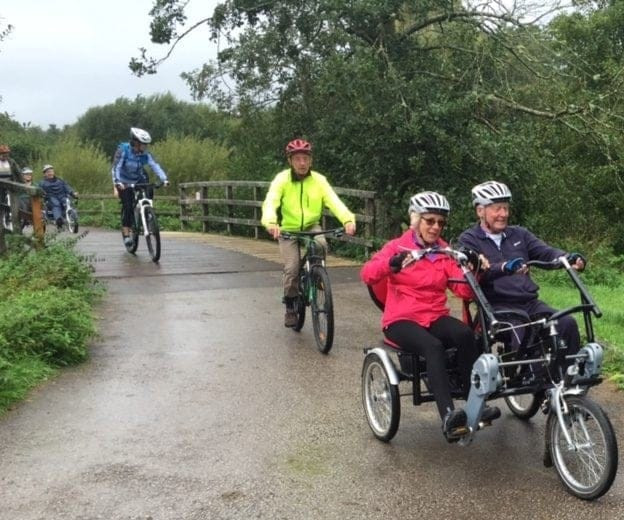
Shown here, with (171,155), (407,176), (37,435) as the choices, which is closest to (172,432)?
(37,435)

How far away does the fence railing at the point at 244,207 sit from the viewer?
1308 centimetres

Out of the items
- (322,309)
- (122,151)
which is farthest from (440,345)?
(122,151)

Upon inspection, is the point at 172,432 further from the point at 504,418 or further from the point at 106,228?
the point at 106,228

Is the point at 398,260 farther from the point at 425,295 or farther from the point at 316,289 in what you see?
the point at 316,289

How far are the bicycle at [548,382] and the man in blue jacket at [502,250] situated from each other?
224 millimetres

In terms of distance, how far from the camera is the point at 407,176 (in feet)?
46.3

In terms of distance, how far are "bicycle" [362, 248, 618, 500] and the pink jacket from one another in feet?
0.75

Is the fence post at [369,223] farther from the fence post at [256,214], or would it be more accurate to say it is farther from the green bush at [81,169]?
the green bush at [81,169]

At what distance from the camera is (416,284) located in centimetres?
484

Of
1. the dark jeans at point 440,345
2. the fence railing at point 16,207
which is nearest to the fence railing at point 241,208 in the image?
the fence railing at point 16,207

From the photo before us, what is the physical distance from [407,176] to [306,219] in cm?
678

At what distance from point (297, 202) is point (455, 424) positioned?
3733 mm

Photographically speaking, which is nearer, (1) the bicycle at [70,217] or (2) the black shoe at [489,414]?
(2) the black shoe at [489,414]

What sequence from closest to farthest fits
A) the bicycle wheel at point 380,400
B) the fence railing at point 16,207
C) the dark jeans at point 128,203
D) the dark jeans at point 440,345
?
1. the dark jeans at point 440,345
2. the bicycle wheel at point 380,400
3. the fence railing at point 16,207
4. the dark jeans at point 128,203
